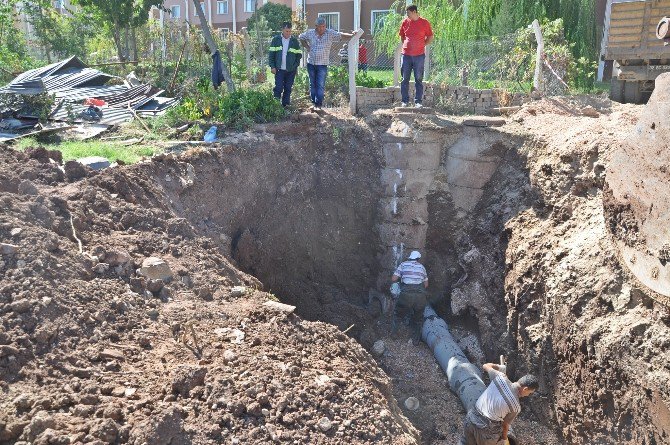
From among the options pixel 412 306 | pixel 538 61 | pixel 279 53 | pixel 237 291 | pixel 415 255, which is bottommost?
pixel 412 306

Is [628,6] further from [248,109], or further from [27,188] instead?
[27,188]

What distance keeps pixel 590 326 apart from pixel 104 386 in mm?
4767

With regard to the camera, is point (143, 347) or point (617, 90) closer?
point (143, 347)

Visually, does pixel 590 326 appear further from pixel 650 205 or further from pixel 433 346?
pixel 433 346

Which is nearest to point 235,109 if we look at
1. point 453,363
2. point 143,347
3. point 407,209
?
point 407,209

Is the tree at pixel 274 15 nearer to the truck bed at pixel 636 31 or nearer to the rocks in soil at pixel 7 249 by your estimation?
the truck bed at pixel 636 31

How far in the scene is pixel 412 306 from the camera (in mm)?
8648

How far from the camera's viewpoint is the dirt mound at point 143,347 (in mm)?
3801

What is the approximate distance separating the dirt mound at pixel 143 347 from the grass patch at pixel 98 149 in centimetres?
113

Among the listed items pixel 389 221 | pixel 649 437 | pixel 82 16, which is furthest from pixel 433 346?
pixel 82 16

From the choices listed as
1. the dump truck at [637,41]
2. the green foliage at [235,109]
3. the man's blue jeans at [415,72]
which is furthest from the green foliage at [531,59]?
the green foliage at [235,109]

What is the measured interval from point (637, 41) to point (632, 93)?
129 centimetres

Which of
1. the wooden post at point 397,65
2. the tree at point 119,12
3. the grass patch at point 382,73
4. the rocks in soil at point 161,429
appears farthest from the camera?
the tree at point 119,12

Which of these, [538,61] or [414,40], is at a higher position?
[414,40]
